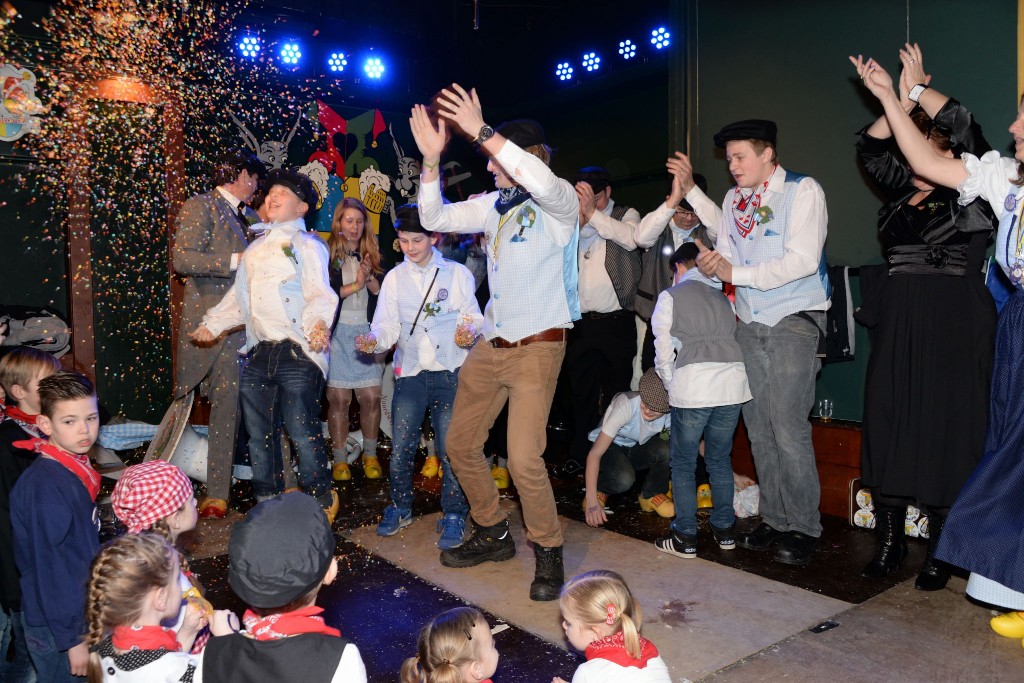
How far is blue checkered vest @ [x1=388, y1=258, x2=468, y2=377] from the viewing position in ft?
17.0

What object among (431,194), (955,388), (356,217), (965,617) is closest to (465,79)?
(356,217)

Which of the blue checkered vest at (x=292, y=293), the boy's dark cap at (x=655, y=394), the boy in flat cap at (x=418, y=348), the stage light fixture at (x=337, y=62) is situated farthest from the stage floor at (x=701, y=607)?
the stage light fixture at (x=337, y=62)

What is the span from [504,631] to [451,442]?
1085 millimetres

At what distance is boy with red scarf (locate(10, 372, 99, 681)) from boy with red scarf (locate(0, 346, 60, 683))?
0.14 meters

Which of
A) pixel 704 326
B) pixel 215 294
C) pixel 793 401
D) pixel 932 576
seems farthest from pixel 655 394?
pixel 215 294

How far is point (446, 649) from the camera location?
233cm

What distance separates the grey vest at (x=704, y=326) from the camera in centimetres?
470

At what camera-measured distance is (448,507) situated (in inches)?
196

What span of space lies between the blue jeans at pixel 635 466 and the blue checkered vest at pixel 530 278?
1.74 metres

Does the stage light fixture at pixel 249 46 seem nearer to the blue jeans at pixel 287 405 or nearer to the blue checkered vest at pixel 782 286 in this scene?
the blue jeans at pixel 287 405

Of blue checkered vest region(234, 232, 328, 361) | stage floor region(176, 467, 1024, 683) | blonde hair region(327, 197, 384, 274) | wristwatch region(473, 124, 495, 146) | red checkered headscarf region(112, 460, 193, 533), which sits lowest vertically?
stage floor region(176, 467, 1024, 683)

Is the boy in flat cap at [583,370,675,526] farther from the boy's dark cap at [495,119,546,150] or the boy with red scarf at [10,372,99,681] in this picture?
the boy with red scarf at [10,372,99,681]

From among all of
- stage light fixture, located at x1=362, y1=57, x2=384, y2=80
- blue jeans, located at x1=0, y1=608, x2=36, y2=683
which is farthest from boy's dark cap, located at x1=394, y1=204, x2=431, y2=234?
stage light fixture, located at x1=362, y1=57, x2=384, y2=80

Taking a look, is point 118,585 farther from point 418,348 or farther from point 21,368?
point 418,348
